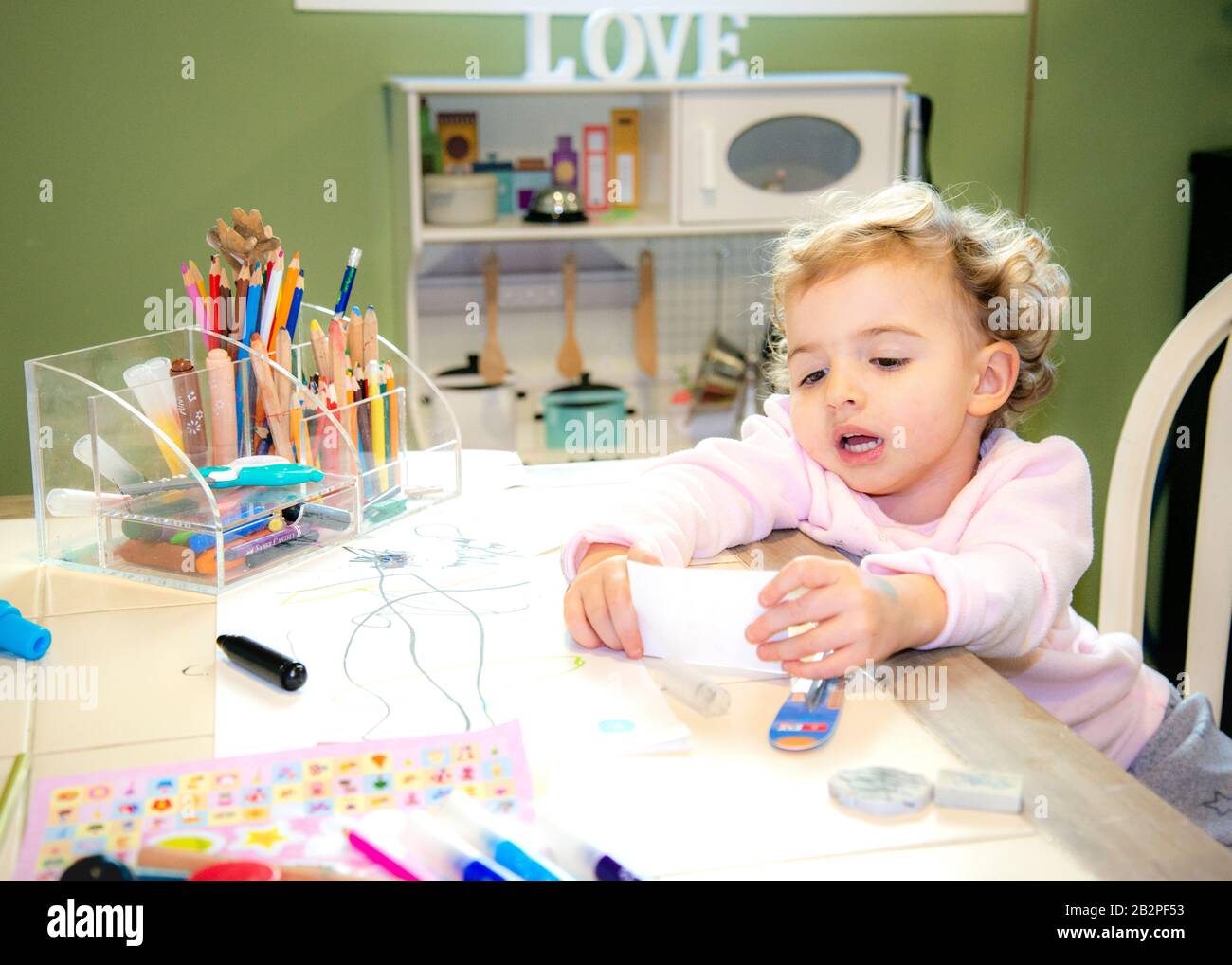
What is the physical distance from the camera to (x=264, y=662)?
0.79m

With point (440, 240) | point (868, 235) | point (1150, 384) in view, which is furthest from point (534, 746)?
point (440, 240)

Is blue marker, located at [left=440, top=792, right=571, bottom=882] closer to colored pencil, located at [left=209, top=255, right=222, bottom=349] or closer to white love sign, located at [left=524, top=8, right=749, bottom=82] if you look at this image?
colored pencil, located at [left=209, top=255, right=222, bottom=349]

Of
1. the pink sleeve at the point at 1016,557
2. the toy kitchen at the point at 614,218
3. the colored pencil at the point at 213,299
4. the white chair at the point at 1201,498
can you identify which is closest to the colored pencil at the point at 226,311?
the colored pencil at the point at 213,299

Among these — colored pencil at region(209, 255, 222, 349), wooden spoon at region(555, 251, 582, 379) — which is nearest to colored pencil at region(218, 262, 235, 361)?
colored pencil at region(209, 255, 222, 349)

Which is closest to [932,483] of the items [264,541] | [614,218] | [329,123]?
[264,541]

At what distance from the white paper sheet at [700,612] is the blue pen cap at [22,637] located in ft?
1.30

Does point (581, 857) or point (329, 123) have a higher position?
point (329, 123)

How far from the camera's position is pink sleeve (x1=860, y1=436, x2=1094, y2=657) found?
84cm

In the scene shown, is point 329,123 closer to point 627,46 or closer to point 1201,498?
point 627,46

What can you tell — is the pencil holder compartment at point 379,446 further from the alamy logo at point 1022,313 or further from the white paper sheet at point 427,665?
the alamy logo at point 1022,313

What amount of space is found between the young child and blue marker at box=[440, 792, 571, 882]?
0.75 feet

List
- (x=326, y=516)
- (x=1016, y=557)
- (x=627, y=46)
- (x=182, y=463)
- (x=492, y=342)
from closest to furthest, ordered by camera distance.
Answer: (x=1016, y=557)
(x=182, y=463)
(x=326, y=516)
(x=627, y=46)
(x=492, y=342)
